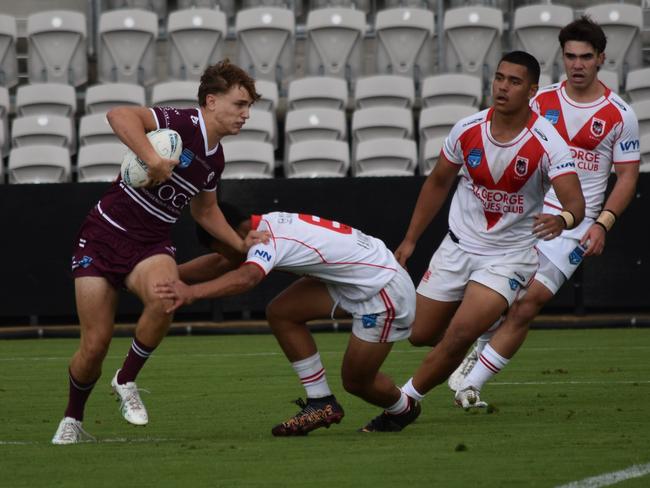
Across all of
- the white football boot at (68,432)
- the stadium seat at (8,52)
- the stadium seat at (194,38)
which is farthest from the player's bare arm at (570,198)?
the stadium seat at (8,52)

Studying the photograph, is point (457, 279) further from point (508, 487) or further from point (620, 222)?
point (620, 222)

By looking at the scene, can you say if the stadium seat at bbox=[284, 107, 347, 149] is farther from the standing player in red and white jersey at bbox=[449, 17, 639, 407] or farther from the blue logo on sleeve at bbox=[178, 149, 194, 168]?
the blue logo on sleeve at bbox=[178, 149, 194, 168]

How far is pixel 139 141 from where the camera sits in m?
7.09

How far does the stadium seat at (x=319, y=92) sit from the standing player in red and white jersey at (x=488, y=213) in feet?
28.0

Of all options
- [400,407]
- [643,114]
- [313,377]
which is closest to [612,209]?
[400,407]

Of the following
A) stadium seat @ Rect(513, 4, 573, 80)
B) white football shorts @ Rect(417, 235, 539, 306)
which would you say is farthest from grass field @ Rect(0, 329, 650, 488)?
stadium seat @ Rect(513, 4, 573, 80)

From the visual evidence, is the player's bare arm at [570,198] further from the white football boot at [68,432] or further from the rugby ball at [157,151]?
the white football boot at [68,432]

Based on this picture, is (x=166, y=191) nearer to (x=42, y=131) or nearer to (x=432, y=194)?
(x=432, y=194)

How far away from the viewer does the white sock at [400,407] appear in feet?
25.7

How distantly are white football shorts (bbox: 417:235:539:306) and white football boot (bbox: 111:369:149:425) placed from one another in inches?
77.6

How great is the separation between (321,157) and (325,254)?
901 cm

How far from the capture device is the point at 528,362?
39.6 ft

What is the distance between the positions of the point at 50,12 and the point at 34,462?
12203 mm

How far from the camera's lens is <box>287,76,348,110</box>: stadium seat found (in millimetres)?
17062
